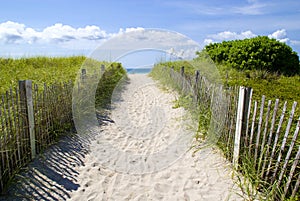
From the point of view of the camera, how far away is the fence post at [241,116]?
13.0ft

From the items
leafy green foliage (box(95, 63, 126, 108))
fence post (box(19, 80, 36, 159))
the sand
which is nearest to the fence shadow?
the sand

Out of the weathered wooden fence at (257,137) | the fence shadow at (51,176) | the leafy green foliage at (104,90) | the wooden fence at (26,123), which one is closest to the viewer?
the weathered wooden fence at (257,137)

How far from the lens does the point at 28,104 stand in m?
4.21

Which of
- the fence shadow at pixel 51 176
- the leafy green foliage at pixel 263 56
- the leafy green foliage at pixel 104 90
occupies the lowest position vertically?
the fence shadow at pixel 51 176

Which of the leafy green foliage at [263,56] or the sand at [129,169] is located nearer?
the sand at [129,169]

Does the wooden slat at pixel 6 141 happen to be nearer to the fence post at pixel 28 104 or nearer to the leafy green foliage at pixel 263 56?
the fence post at pixel 28 104

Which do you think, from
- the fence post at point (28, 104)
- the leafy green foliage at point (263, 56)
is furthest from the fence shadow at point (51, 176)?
the leafy green foliage at point (263, 56)

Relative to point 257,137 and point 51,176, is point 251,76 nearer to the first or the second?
point 257,137

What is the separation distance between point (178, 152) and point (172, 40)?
2.76 meters

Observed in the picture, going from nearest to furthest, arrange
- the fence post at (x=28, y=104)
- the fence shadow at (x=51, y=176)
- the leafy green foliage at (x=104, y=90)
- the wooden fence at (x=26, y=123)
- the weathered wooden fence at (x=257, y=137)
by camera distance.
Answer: the weathered wooden fence at (x=257, y=137) < the fence shadow at (x=51, y=176) < the wooden fence at (x=26, y=123) < the fence post at (x=28, y=104) < the leafy green foliage at (x=104, y=90)

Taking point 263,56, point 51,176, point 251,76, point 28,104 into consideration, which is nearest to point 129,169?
point 51,176

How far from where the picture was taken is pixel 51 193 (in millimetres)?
3566

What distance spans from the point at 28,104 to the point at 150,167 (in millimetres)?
2156

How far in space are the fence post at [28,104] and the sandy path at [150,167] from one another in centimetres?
89
